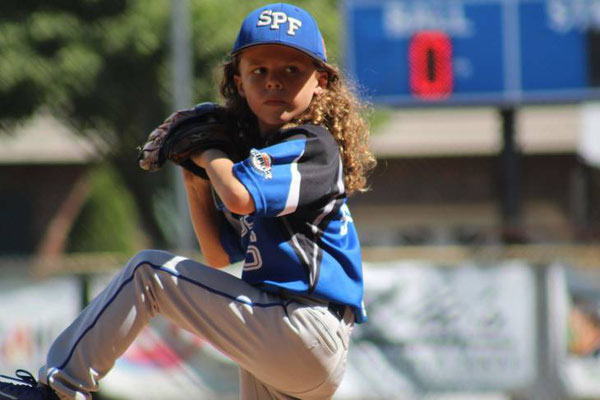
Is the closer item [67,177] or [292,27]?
[292,27]

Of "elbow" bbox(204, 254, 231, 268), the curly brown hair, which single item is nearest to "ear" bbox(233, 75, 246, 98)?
the curly brown hair

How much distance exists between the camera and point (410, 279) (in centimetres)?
646

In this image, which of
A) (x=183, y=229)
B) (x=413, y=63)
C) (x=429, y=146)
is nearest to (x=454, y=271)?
(x=183, y=229)

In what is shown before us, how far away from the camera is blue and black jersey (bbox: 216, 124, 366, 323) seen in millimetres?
2527

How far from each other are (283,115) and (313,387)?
27.1 inches

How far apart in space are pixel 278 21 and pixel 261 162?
357 millimetres

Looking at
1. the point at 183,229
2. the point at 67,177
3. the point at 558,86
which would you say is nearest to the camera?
the point at 183,229

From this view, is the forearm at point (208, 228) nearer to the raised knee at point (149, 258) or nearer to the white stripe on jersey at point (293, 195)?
the raised knee at point (149, 258)

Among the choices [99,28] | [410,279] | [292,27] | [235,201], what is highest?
[99,28]

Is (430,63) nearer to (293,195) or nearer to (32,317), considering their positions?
(32,317)

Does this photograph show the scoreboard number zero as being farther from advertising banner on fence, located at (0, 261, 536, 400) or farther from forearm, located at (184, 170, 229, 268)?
forearm, located at (184, 170, 229, 268)

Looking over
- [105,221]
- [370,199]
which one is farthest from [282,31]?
[370,199]

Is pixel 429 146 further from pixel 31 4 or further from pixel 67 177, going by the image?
pixel 31 4

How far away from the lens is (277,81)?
2.66 m
